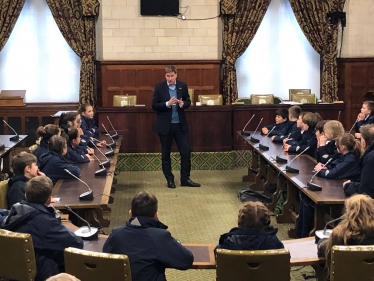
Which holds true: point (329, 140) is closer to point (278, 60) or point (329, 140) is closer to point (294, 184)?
point (294, 184)

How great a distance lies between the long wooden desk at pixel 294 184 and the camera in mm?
5258

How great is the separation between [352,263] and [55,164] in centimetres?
334

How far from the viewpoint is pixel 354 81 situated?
12773mm

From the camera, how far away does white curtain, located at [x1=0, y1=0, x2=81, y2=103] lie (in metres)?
12.6

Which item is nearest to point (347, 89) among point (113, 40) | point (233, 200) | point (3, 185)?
point (113, 40)

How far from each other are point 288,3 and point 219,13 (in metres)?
1.65

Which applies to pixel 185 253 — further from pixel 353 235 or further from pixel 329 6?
pixel 329 6

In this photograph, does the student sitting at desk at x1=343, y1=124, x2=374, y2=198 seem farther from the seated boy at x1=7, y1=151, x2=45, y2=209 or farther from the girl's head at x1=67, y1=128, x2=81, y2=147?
the girl's head at x1=67, y1=128, x2=81, y2=147

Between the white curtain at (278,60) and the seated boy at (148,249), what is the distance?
381 inches

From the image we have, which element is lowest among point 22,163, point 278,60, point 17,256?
point 17,256

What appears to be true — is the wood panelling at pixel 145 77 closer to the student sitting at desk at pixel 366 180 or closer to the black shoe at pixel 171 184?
the black shoe at pixel 171 184

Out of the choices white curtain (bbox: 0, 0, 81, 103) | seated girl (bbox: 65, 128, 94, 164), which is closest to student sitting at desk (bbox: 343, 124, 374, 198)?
seated girl (bbox: 65, 128, 94, 164)

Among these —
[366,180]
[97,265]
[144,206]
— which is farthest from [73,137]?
[97,265]

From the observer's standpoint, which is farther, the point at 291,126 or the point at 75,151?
the point at 291,126
